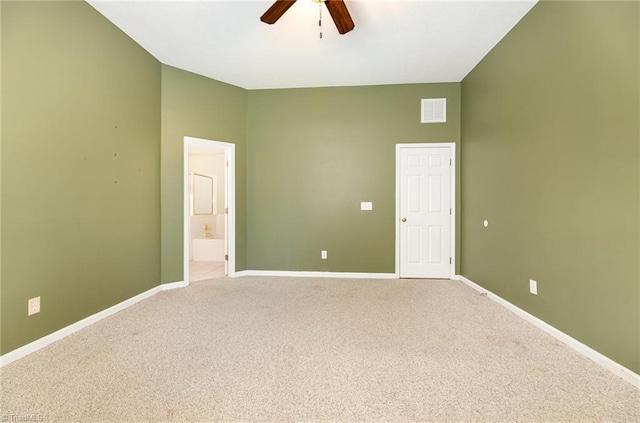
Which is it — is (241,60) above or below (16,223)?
above

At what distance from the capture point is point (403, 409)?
136 cm

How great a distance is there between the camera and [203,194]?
610cm

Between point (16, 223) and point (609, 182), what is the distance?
407 centimetres

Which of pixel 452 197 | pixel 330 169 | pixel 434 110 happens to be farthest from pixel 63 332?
pixel 434 110

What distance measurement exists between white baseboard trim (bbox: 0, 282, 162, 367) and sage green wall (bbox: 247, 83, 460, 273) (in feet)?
5.40

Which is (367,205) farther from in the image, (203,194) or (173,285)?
(203,194)

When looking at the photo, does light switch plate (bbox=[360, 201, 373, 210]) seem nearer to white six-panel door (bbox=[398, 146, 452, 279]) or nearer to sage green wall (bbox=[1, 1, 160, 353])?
white six-panel door (bbox=[398, 146, 452, 279])

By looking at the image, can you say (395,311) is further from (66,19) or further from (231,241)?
(66,19)

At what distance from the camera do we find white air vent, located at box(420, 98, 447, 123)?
3.89 m

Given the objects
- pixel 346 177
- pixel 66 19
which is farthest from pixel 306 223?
pixel 66 19

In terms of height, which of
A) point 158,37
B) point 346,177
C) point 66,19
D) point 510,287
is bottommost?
point 510,287

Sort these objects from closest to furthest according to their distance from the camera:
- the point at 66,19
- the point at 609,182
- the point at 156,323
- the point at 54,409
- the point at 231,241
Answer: the point at 54,409
the point at 609,182
the point at 66,19
the point at 156,323
the point at 231,241

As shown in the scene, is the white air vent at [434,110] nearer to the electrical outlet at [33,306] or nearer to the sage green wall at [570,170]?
the sage green wall at [570,170]

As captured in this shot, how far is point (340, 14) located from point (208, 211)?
17.1 feet
